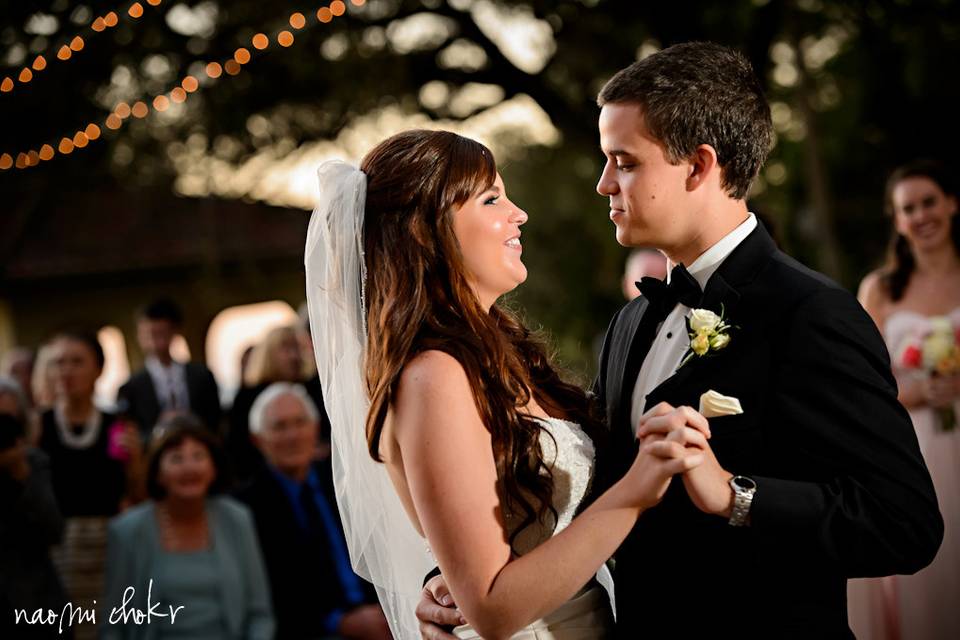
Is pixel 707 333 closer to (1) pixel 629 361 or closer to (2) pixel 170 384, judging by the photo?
(1) pixel 629 361

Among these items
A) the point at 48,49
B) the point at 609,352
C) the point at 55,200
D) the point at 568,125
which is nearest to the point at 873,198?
the point at 568,125

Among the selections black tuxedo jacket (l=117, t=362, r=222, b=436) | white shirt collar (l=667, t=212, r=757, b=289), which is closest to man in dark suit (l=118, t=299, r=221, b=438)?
black tuxedo jacket (l=117, t=362, r=222, b=436)

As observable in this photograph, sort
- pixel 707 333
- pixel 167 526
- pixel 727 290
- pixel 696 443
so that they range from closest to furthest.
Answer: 1. pixel 696 443
2. pixel 707 333
3. pixel 727 290
4. pixel 167 526

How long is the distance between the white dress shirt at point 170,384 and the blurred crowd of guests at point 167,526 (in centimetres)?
118

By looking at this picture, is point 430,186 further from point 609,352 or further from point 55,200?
point 55,200

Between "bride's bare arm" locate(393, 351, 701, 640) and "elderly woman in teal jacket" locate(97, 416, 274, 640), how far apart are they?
3.18 meters

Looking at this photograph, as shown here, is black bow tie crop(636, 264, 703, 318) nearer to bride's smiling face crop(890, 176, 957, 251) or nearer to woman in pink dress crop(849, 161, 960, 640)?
woman in pink dress crop(849, 161, 960, 640)

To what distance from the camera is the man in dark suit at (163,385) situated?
8.24 meters

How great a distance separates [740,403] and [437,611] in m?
0.94

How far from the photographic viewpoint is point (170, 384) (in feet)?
27.3

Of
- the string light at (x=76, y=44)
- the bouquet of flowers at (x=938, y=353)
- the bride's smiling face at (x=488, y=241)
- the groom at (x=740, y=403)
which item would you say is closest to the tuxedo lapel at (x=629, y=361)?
the groom at (x=740, y=403)

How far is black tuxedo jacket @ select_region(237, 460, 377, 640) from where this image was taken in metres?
5.79

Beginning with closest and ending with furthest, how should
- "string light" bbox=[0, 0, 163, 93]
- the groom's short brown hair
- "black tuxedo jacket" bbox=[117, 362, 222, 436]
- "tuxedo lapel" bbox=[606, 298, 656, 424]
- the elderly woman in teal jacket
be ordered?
the groom's short brown hair < "tuxedo lapel" bbox=[606, 298, 656, 424] < the elderly woman in teal jacket < "string light" bbox=[0, 0, 163, 93] < "black tuxedo jacket" bbox=[117, 362, 222, 436]

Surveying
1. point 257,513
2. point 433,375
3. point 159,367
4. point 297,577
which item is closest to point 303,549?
point 297,577
